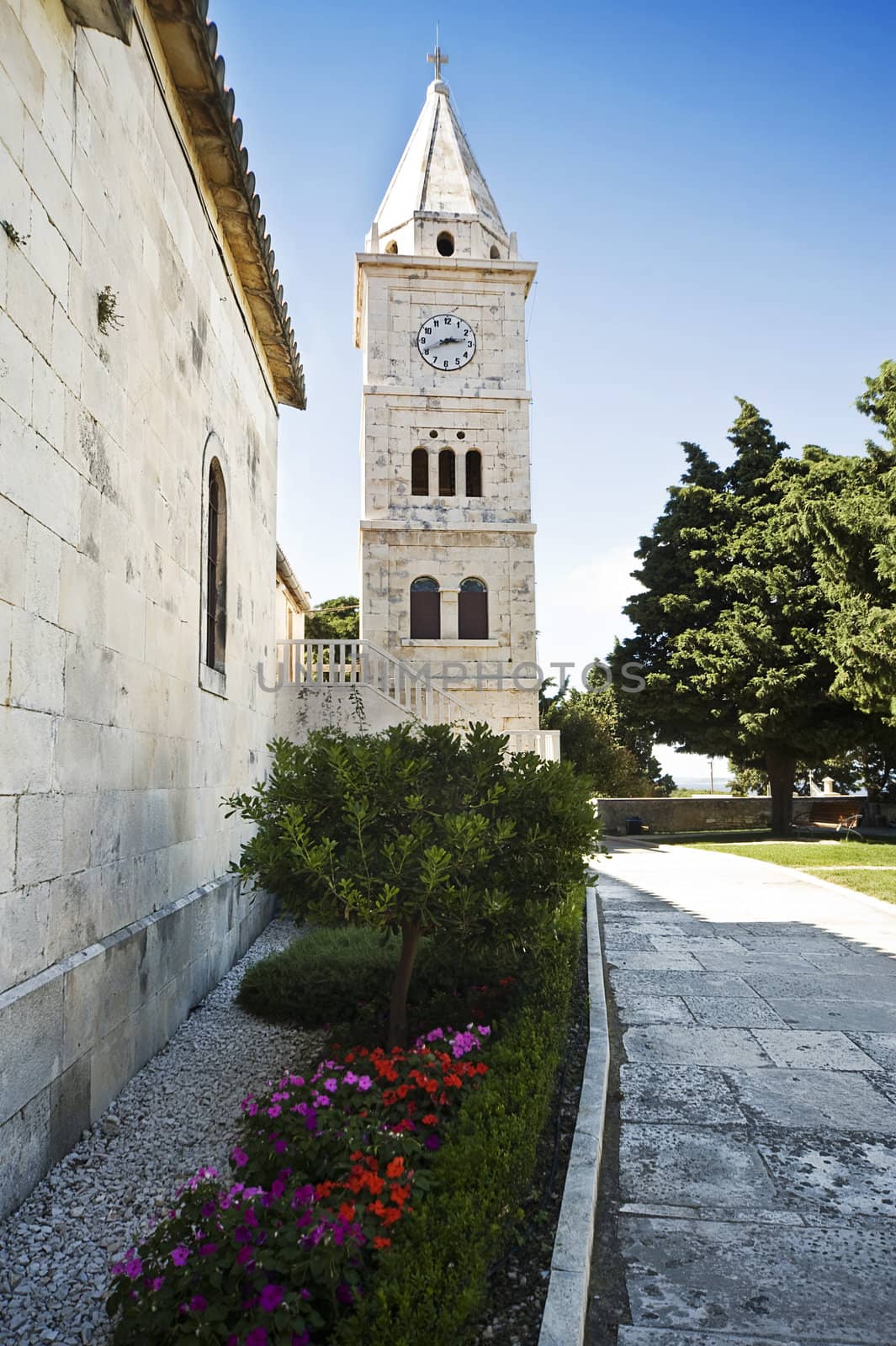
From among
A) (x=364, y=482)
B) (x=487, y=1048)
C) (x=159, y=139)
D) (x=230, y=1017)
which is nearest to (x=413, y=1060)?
(x=487, y=1048)

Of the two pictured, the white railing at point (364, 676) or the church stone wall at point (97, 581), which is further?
the white railing at point (364, 676)

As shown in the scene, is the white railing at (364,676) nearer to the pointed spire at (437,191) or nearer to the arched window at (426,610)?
the arched window at (426,610)

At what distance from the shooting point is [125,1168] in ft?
15.2

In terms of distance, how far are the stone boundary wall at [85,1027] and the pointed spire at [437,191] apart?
2369 centimetres

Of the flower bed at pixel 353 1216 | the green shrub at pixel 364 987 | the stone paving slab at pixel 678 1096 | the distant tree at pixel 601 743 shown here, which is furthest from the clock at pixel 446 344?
the flower bed at pixel 353 1216

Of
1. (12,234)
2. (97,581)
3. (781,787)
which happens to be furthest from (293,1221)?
(781,787)

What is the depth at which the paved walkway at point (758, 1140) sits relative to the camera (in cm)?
334

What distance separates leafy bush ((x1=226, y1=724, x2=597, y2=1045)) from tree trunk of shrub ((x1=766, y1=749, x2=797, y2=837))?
2269 centimetres

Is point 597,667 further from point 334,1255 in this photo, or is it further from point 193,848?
point 334,1255

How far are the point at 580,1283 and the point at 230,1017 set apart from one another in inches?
181

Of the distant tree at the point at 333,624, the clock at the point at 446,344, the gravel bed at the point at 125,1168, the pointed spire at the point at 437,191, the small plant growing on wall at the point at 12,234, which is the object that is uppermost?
the pointed spire at the point at 437,191

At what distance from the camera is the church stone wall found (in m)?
4.22

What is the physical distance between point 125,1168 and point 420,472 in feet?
73.1

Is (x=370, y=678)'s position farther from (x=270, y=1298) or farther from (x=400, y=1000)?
(x=270, y=1298)
